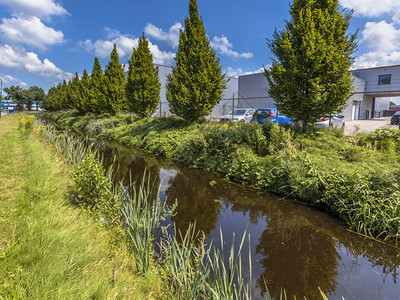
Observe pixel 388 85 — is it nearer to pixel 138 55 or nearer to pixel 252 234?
pixel 138 55

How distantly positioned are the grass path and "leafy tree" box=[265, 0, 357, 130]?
7.39m

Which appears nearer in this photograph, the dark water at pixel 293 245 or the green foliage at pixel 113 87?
the dark water at pixel 293 245

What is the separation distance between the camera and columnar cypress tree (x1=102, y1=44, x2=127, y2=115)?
21156mm

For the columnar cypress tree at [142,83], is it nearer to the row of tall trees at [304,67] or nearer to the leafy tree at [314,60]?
the row of tall trees at [304,67]

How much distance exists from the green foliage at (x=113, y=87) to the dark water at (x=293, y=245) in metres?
17.4

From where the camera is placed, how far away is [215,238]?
156 inches

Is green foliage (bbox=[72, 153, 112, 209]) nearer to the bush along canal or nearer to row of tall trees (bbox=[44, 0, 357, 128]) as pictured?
the bush along canal

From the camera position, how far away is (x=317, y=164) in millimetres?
5832

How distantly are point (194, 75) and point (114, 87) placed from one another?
1239 centimetres

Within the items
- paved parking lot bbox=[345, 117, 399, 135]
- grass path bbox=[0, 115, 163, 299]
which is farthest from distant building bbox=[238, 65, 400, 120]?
grass path bbox=[0, 115, 163, 299]

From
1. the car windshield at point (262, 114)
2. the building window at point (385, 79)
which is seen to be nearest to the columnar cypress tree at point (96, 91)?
the car windshield at point (262, 114)

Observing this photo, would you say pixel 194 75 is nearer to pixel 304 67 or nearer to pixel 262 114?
pixel 262 114

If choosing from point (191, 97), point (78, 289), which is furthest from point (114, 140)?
point (78, 289)

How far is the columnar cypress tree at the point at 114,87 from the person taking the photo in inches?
833
